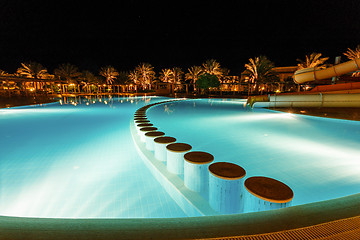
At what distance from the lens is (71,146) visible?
244 inches

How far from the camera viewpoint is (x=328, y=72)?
51.5 ft

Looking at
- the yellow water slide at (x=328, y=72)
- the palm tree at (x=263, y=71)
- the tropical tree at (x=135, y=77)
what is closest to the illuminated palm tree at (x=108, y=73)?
the tropical tree at (x=135, y=77)

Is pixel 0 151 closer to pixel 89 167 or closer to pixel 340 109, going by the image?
pixel 89 167

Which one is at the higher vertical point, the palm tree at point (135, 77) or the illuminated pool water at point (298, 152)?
the palm tree at point (135, 77)

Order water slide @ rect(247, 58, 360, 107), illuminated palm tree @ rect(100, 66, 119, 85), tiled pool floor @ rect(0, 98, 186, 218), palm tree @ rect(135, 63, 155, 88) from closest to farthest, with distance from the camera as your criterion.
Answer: tiled pool floor @ rect(0, 98, 186, 218)
water slide @ rect(247, 58, 360, 107)
palm tree @ rect(135, 63, 155, 88)
illuminated palm tree @ rect(100, 66, 119, 85)

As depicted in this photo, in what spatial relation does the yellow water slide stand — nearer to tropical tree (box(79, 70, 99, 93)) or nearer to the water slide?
the water slide

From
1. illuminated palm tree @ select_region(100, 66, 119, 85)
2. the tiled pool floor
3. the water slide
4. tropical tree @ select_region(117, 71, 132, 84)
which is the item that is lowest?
the tiled pool floor

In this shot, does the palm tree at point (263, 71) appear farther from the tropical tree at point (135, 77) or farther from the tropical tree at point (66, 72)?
the tropical tree at point (66, 72)

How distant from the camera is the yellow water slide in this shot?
45.1 feet

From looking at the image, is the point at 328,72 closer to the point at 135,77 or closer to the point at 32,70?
the point at 135,77

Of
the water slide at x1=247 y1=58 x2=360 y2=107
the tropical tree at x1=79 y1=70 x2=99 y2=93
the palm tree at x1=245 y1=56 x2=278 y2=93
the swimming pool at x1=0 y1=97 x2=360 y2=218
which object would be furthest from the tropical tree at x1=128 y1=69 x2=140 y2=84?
the swimming pool at x1=0 y1=97 x2=360 y2=218

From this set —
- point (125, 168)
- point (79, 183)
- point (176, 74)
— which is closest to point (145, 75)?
point (176, 74)

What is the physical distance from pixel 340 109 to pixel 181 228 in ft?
49.4

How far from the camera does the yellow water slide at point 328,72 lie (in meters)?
13.7
